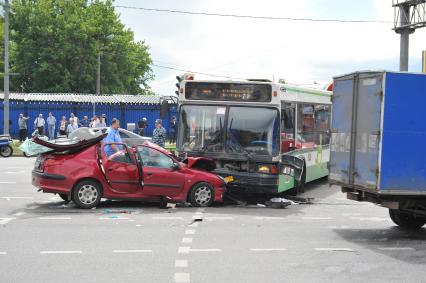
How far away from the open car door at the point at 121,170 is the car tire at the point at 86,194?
316 millimetres

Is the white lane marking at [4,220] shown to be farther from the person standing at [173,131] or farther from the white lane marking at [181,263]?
the person standing at [173,131]

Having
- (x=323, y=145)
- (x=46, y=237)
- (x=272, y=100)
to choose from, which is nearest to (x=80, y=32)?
(x=323, y=145)

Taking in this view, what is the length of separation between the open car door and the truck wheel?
4936mm

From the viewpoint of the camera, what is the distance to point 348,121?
34.3 ft

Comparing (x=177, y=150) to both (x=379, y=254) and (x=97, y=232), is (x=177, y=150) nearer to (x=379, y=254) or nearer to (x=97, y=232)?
(x=97, y=232)

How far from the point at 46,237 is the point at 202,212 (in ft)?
12.5

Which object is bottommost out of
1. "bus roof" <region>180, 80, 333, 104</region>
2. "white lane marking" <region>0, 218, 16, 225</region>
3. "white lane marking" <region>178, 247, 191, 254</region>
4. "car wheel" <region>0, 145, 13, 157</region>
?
"white lane marking" <region>0, 218, 16, 225</region>

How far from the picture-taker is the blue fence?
37500 millimetres

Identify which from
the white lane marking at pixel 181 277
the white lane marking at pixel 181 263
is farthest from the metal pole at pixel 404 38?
the white lane marking at pixel 181 277

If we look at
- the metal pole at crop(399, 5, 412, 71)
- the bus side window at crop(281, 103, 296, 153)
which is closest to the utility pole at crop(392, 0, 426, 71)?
the metal pole at crop(399, 5, 412, 71)

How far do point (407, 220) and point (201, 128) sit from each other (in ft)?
15.8

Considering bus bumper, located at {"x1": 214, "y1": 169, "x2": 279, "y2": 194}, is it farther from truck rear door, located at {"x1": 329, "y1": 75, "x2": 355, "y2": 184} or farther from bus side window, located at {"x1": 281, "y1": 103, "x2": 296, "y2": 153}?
truck rear door, located at {"x1": 329, "y1": 75, "x2": 355, "y2": 184}

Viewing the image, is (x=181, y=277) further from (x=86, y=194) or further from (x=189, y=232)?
(x=86, y=194)

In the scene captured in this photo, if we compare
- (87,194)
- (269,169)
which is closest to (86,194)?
(87,194)
